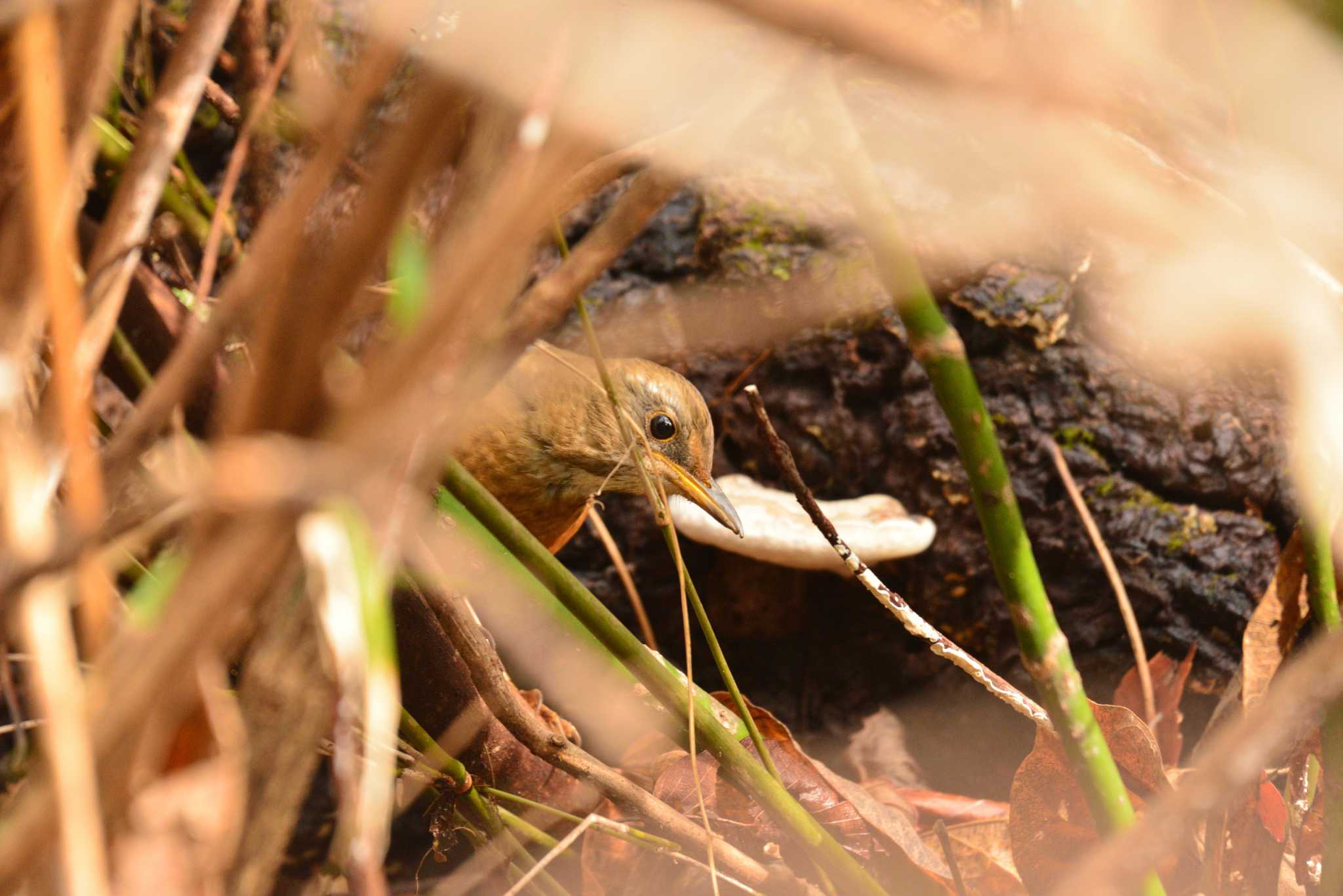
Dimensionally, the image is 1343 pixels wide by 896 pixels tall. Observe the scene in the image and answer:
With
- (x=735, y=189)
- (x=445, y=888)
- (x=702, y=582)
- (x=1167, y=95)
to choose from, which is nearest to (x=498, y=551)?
(x=445, y=888)

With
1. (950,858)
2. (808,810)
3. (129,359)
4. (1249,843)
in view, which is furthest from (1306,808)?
(129,359)

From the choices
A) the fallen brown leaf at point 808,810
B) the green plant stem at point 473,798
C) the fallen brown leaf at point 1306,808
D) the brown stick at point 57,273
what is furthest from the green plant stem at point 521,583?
the fallen brown leaf at point 1306,808

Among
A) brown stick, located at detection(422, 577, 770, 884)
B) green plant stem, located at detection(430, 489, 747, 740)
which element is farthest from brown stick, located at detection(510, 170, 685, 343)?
brown stick, located at detection(422, 577, 770, 884)

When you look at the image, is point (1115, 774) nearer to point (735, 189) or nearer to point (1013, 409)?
point (1013, 409)

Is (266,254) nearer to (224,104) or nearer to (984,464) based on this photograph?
(984,464)

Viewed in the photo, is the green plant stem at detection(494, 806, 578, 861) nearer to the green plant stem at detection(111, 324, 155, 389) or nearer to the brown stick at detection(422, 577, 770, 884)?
the brown stick at detection(422, 577, 770, 884)
